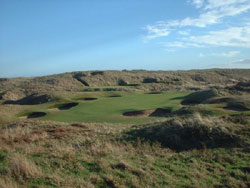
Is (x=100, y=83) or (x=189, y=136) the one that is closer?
(x=189, y=136)

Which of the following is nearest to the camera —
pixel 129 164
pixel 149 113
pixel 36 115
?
pixel 129 164

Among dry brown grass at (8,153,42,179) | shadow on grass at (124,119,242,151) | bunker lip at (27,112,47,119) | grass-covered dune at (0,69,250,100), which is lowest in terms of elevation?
bunker lip at (27,112,47,119)

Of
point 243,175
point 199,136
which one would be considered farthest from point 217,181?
point 199,136

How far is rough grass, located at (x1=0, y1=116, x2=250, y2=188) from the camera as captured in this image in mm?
4977

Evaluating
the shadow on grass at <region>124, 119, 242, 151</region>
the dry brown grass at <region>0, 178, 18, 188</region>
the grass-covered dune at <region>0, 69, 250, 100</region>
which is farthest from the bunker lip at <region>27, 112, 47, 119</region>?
the grass-covered dune at <region>0, 69, 250, 100</region>

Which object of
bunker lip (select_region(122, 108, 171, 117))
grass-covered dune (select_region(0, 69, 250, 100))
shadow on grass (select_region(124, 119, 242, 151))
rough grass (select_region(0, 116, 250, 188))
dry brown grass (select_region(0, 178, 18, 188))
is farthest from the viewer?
grass-covered dune (select_region(0, 69, 250, 100))

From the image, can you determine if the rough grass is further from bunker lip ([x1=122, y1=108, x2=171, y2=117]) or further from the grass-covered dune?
the grass-covered dune

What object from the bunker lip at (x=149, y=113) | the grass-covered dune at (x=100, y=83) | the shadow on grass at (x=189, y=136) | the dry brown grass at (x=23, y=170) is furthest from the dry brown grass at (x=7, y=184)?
the grass-covered dune at (x=100, y=83)

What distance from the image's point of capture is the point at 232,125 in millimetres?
9266

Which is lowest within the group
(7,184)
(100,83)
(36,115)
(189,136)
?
(36,115)

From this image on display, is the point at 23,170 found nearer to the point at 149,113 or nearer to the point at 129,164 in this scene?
the point at 129,164

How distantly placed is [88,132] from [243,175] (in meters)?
7.10

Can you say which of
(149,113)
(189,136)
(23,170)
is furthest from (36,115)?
(23,170)

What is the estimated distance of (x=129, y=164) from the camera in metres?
5.90
